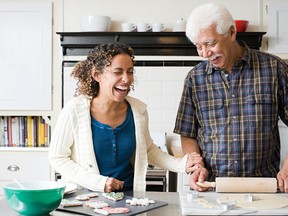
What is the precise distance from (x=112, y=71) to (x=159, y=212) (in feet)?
2.31

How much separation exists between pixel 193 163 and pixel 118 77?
0.50m

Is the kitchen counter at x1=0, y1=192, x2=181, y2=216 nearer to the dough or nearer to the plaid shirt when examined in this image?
the dough

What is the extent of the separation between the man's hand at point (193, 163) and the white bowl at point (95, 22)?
2.33m

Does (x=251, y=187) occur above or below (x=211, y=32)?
below

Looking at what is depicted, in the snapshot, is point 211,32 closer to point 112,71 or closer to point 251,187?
point 112,71

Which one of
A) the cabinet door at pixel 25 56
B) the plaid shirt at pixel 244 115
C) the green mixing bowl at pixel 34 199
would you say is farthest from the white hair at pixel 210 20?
the cabinet door at pixel 25 56

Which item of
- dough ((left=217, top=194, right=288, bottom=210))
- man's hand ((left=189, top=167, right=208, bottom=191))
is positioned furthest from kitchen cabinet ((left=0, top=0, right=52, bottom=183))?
dough ((left=217, top=194, right=288, bottom=210))

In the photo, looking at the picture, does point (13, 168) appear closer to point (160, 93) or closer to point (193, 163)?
point (160, 93)

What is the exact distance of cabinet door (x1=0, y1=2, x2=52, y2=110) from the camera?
4.31 metres

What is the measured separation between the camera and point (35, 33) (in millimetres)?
4316

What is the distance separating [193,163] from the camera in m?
2.07

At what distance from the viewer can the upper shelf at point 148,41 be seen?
414 centimetres

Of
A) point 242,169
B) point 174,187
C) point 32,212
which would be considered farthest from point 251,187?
point 174,187

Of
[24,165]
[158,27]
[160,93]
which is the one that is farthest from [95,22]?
[24,165]
